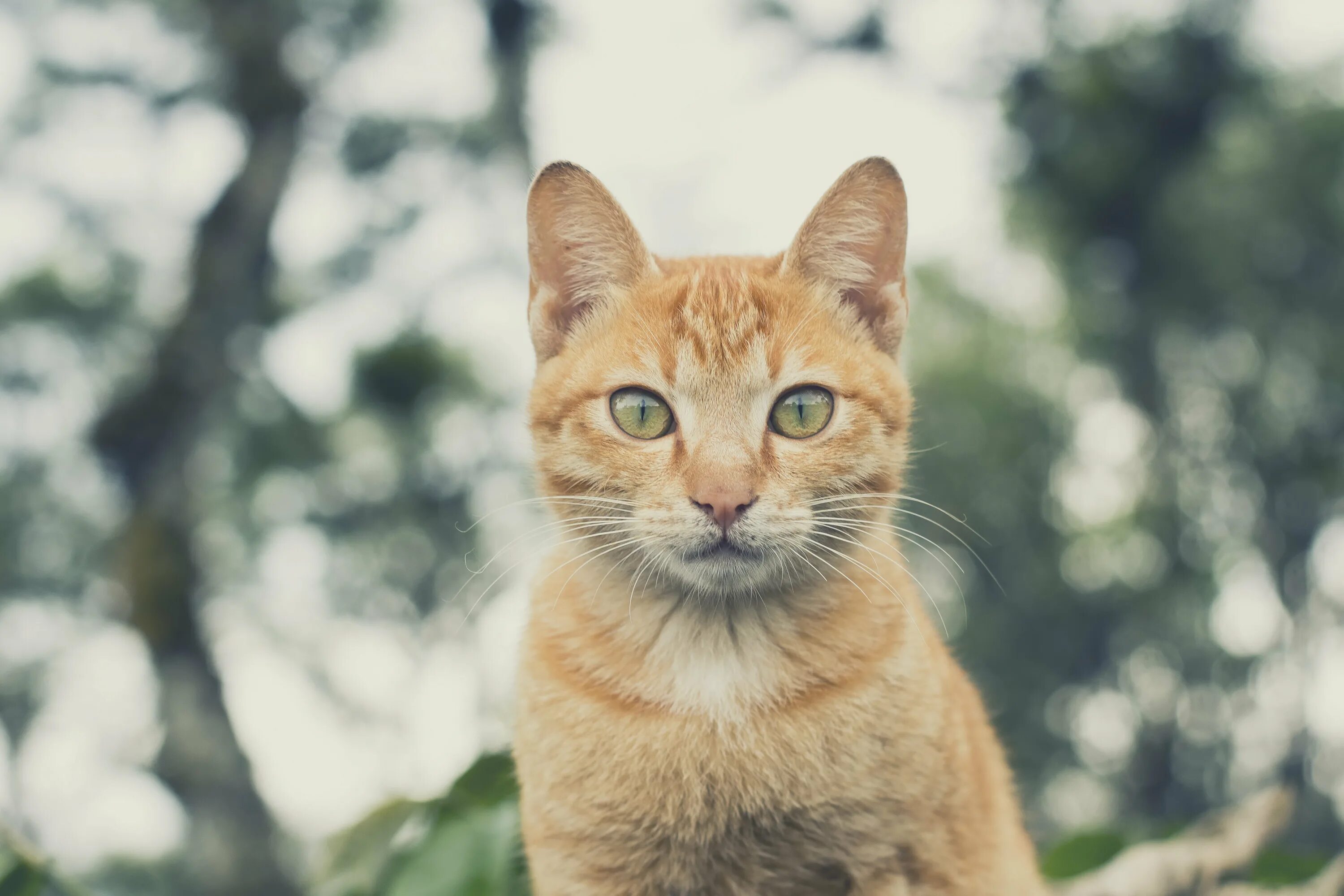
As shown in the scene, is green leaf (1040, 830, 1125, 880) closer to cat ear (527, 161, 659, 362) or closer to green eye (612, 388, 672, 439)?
green eye (612, 388, 672, 439)

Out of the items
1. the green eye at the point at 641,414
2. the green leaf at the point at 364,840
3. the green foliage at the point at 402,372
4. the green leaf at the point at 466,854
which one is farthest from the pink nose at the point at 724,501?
the green foliage at the point at 402,372

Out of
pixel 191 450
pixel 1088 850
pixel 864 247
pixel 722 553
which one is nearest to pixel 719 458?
pixel 722 553

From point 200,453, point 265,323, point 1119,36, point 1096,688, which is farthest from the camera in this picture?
point 1096,688

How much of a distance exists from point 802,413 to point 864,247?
1.41ft

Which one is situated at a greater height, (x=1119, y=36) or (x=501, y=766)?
(x=1119, y=36)

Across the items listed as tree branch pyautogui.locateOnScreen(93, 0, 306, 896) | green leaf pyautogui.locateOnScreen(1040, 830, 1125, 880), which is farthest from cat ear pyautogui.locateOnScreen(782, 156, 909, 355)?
tree branch pyautogui.locateOnScreen(93, 0, 306, 896)

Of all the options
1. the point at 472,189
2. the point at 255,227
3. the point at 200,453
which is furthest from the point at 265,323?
the point at 255,227

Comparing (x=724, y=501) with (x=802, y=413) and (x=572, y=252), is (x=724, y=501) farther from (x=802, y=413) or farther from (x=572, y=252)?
(x=572, y=252)

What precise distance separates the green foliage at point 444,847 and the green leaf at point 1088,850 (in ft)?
4.78

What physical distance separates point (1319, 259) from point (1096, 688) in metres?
7.07

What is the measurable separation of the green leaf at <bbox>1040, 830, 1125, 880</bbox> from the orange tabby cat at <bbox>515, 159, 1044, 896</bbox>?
590 mm

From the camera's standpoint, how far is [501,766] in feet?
8.59

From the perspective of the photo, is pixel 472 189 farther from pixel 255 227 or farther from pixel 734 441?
pixel 734 441

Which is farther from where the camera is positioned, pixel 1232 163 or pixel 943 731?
pixel 1232 163
